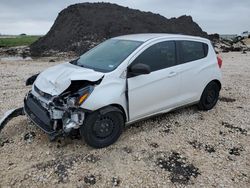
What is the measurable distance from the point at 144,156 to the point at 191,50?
7.97 ft

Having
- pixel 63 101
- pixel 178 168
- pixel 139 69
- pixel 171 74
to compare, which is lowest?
pixel 178 168

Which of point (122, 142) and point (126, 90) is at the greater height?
point (126, 90)

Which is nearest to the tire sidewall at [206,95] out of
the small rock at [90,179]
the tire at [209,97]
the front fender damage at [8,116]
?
the tire at [209,97]

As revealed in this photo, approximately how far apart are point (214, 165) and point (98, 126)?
1.76 m

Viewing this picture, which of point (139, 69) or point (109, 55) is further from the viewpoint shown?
point (109, 55)

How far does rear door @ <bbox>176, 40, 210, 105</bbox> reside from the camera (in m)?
5.09

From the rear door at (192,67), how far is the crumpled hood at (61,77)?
5.85ft

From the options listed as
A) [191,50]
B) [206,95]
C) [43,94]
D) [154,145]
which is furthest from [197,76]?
[43,94]

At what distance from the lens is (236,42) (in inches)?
1156

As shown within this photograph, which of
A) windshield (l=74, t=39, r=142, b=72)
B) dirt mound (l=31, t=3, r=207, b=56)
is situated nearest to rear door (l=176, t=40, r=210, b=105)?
windshield (l=74, t=39, r=142, b=72)

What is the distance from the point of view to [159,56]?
15.6 feet

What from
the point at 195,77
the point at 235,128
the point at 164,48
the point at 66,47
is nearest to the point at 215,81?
the point at 195,77

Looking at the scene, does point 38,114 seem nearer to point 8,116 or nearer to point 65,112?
point 65,112

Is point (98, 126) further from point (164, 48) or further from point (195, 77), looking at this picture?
point (195, 77)
